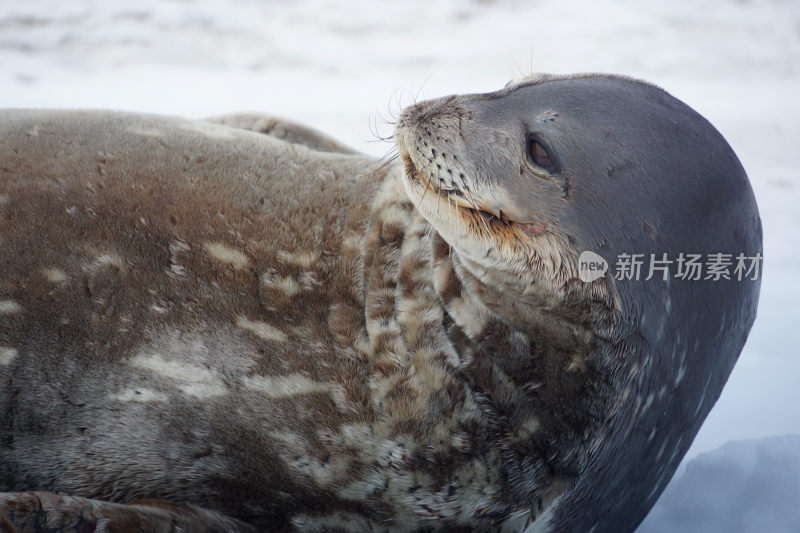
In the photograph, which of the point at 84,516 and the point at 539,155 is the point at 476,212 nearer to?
the point at 539,155

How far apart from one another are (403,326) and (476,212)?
0.88 feet

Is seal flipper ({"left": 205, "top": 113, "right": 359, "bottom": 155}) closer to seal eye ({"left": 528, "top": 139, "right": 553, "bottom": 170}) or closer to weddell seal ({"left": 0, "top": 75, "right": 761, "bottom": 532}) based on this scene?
weddell seal ({"left": 0, "top": 75, "right": 761, "bottom": 532})

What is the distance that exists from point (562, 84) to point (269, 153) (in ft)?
2.38

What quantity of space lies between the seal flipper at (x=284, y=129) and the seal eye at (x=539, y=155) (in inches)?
42.7

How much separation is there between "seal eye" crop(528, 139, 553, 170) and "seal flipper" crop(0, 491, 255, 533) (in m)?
0.87

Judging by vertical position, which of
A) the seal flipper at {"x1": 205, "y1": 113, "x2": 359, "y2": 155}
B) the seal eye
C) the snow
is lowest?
the snow

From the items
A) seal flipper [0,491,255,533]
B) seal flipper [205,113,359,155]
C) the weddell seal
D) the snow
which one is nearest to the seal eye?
the weddell seal

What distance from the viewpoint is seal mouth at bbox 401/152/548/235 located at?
1349mm

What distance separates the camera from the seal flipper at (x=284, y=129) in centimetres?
239

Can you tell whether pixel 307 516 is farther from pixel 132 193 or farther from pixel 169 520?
pixel 132 193

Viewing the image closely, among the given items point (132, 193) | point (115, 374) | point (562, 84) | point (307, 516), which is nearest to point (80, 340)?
point (115, 374)

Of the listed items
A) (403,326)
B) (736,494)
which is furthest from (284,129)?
(736,494)

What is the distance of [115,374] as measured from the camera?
1.49 m

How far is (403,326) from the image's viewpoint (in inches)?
58.4
